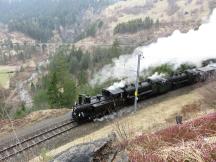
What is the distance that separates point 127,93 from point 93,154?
2851 cm

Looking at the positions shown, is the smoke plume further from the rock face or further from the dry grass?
the rock face

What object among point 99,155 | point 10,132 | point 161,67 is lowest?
point 10,132

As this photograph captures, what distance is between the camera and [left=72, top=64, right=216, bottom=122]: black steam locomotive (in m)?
33.2

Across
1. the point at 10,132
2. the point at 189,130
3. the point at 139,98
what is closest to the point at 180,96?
the point at 139,98

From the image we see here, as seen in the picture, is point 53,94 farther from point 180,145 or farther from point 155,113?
point 180,145

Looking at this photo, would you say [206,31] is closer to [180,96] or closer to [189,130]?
[180,96]

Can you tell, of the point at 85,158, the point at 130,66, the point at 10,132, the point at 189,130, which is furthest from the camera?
the point at 130,66

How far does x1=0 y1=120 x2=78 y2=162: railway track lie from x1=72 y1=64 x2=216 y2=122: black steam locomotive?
140 cm

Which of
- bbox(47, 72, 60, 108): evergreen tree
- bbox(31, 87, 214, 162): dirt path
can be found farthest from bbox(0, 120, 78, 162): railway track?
bbox(47, 72, 60, 108): evergreen tree

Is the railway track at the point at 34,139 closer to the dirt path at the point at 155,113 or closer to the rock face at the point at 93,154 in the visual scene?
the dirt path at the point at 155,113

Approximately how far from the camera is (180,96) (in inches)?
1581

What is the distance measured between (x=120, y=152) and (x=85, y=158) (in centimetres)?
75

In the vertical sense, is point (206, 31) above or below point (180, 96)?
above

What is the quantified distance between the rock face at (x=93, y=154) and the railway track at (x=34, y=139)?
1962 centimetres
